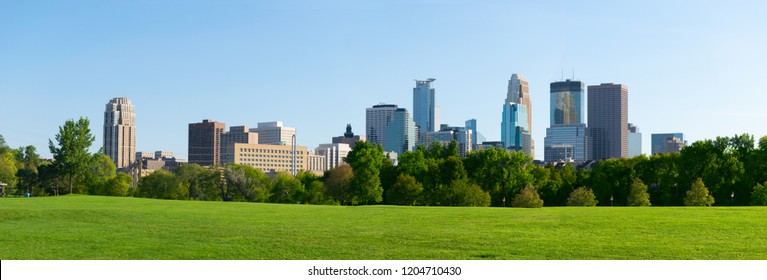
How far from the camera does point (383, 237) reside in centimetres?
2130

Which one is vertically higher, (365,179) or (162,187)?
(365,179)

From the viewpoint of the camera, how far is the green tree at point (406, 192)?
251 feet

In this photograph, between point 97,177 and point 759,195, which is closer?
point 759,195

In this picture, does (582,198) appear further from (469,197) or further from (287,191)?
(287,191)

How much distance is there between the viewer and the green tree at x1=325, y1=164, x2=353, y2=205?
3194 inches

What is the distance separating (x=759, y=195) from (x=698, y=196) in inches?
179

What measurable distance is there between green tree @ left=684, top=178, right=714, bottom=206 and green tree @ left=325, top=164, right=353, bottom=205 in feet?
99.4

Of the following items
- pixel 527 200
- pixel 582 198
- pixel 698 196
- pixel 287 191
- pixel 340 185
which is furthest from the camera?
pixel 287 191

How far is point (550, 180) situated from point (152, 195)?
41504 millimetres

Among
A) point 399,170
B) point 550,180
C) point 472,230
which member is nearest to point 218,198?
point 399,170

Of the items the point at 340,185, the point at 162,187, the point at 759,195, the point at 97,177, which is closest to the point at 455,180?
the point at 340,185

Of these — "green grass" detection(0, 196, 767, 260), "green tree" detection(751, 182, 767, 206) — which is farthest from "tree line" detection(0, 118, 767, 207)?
"green grass" detection(0, 196, 767, 260)

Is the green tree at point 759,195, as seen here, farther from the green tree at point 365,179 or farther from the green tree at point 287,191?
the green tree at point 287,191

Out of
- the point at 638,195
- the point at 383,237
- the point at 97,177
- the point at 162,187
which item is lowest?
the point at 162,187
